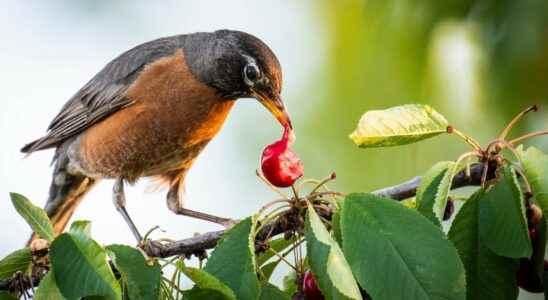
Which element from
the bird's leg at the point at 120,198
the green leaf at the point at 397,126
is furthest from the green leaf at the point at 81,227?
the bird's leg at the point at 120,198

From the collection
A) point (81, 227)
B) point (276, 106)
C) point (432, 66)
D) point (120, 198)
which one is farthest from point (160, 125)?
point (81, 227)

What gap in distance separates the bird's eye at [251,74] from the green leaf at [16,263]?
6.90 feet

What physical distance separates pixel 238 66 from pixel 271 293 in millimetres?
2767

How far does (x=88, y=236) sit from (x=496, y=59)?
4.58 feet

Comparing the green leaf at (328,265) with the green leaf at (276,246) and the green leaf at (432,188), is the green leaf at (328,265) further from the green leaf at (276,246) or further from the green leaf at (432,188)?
the green leaf at (276,246)

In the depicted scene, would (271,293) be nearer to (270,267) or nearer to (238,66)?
(270,267)

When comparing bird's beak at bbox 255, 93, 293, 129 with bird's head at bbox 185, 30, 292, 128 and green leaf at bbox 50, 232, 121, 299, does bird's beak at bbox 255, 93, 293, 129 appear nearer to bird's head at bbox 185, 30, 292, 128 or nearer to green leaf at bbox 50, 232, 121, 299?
bird's head at bbox 185, 30, 292, 128

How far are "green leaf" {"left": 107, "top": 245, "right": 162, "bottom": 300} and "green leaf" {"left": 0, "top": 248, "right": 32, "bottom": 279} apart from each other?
453mm

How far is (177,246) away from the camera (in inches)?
103

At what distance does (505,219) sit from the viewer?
184 centimetres

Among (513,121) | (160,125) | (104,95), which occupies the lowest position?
(160,125)

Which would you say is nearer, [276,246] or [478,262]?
[478,262]

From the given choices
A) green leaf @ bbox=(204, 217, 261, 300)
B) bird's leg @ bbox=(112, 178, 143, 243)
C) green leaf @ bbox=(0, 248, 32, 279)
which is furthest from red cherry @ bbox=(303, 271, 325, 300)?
bird's leg @ bbox=(112, 178, 143, 243)

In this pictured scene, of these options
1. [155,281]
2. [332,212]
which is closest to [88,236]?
[155,281]
